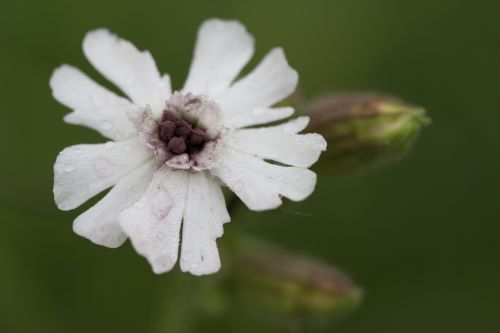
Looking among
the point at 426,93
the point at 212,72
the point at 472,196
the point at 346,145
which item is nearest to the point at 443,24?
the point at 426,93

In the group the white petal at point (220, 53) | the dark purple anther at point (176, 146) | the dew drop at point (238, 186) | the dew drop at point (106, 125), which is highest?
the white petal at point (220, 53)

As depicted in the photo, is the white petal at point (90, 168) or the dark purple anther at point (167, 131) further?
the dark purple anther at point (167, 131)

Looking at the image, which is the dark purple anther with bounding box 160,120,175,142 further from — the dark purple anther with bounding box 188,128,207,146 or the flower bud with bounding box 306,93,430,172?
the flower bud with bounding box 306,93,430,172

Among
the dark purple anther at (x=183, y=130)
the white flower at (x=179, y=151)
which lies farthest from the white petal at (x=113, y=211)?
the dark purple anther at (x=183, y=130)

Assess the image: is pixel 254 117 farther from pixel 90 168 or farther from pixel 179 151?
pixel 90 168

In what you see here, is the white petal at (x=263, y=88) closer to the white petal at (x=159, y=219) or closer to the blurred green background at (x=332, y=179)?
the white petal at (x=159, y=219)

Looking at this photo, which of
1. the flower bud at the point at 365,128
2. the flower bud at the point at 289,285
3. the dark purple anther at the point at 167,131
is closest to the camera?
the dark purple anther at the point at 167,131

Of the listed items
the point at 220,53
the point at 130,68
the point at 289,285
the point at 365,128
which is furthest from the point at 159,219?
the point at 289,285
